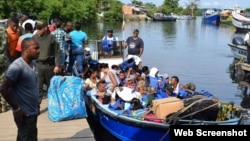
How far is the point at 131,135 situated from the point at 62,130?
1.09 m

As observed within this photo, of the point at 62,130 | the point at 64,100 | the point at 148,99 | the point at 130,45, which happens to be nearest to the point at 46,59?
the point at 64,100

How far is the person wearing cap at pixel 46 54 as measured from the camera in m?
6.49

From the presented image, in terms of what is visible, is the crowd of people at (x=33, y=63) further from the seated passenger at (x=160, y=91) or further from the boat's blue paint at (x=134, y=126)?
the boat's blue paint at (x=134, y=126)

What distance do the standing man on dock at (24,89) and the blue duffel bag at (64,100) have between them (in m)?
2.51

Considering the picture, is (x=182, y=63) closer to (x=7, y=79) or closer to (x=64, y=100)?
(x=64, y=100)

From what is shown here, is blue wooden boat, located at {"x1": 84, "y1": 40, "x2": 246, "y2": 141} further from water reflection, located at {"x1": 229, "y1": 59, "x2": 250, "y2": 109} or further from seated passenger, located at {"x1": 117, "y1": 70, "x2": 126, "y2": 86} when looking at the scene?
water reflection, located at {"x1": 229, "y1": 59, "x2": 250, "y2": 109}

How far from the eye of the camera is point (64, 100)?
6.83 m

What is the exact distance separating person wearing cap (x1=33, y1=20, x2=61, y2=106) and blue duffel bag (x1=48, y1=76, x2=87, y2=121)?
6.7 inches

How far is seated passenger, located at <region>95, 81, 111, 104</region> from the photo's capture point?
7.03 metres

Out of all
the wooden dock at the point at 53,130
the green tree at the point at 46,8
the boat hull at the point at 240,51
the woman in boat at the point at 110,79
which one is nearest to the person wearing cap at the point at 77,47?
the woman in boat at the point at 110,79

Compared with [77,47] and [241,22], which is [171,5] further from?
[77,47]

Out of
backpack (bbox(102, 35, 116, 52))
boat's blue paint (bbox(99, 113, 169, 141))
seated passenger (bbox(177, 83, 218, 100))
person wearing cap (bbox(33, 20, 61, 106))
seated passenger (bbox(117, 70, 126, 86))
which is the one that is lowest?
boat's blue paint (bbox(99, 113, 169, 141))

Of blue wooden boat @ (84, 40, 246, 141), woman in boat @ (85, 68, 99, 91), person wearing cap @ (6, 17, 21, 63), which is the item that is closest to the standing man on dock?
blue wooden boat @ (84, 40, 246, 141)

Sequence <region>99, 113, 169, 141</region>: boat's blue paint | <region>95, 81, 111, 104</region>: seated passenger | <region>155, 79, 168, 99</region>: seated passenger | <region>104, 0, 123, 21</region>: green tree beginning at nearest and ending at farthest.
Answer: <region>99, 113, 169, 141</region>: boat's blue paint → <region>95, 81, 111, 104</region>: seated passenger → <region>155, 79, 168, 99</region>: seated passenger → <region>104, 0, 123, 21</region>: green tree
